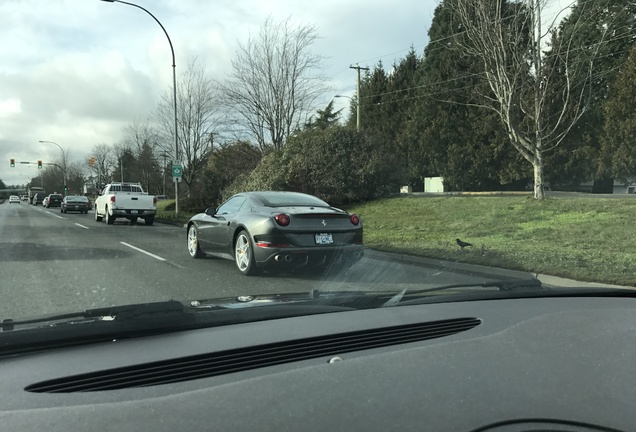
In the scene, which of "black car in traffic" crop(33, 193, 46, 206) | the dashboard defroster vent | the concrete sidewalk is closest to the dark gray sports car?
the concrete sidewalk

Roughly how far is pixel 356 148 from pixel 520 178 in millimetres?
19534

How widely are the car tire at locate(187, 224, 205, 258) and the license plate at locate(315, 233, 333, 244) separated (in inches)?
129

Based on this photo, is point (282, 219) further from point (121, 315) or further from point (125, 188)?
point (125, 188)

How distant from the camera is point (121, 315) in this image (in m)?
2.71

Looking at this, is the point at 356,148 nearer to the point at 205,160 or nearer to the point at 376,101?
the point at 205,160

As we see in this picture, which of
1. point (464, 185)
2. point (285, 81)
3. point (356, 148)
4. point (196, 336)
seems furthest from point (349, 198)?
point (196, 336)

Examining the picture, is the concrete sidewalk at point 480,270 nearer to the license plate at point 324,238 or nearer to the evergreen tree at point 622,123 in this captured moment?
the license plate at point 324,238

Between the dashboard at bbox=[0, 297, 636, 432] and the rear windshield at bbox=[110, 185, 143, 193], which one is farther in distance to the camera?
the rear windshield at bbox=[110, 185, 143, 193]

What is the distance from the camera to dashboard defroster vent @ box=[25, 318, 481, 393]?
2.01 meters

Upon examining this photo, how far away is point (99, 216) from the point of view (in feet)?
80.4

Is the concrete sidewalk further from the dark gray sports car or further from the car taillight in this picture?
the car taillight

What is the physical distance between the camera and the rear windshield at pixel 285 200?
8.68 m

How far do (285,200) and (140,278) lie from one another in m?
2.71

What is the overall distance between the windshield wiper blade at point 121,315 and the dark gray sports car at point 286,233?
4.95 metres
